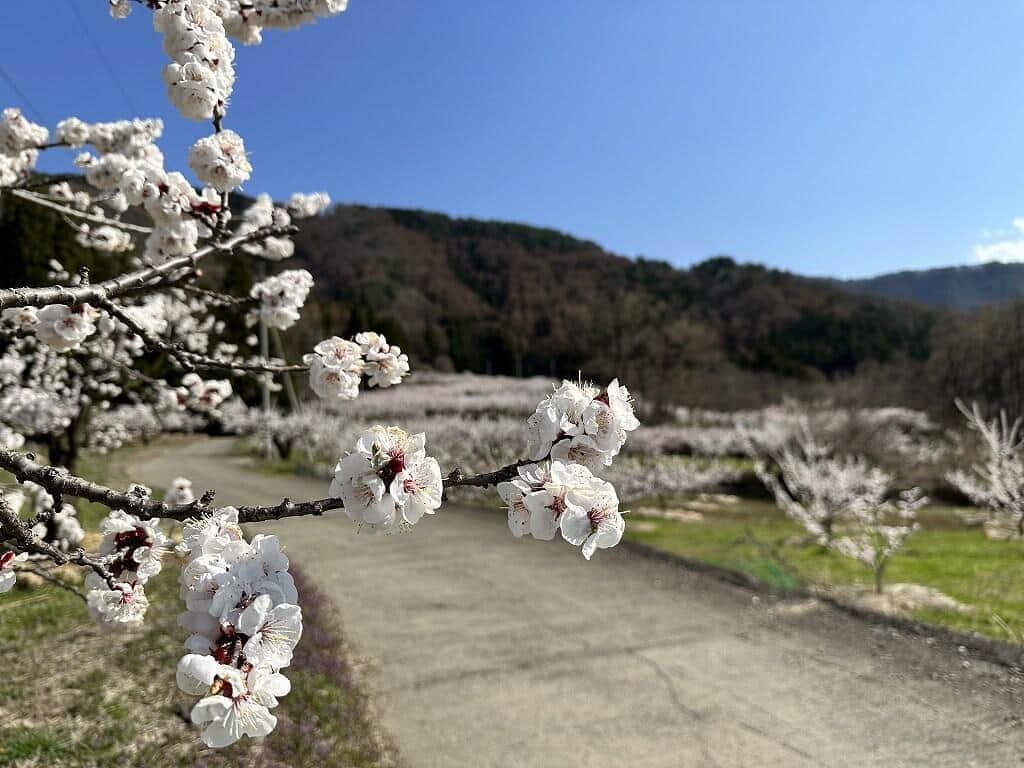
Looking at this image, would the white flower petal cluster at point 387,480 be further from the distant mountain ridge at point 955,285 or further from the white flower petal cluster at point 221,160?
the distant mountain ridge at point 955,285

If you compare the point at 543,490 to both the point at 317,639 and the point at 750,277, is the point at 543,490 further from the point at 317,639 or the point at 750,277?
the point at 750,277

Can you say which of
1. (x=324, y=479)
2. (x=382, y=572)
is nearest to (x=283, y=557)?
(x=382, y=572)

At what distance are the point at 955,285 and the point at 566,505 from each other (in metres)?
54.4

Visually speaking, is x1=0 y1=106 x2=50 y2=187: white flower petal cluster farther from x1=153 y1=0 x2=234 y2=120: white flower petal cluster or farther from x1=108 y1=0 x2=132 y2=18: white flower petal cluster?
x1=153 y1=0 x2=234 y2=120: white flower petal cluster

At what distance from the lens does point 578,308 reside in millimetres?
37906

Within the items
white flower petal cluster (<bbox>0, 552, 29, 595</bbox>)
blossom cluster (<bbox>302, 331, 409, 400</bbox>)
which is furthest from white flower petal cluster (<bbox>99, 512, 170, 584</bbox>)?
blossom cluster (<bbox>302, 331, 409, 400</bbox>)

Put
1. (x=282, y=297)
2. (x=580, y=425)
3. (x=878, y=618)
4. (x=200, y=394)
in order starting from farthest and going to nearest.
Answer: (x=878, y=618) → (x=200, y=394) → (x=282, y=297) → (x=580, y=425)

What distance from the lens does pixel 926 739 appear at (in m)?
3.99

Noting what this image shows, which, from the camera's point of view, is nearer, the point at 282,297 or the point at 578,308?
the point at 282,297

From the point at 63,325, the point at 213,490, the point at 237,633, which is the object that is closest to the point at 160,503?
the point at 213,490

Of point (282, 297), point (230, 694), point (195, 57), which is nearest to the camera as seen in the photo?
point (230, 694)

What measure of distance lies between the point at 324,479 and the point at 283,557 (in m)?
16.4

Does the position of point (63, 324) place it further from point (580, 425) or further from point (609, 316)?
point (609, 316)

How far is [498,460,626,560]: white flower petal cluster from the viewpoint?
1449 mm
